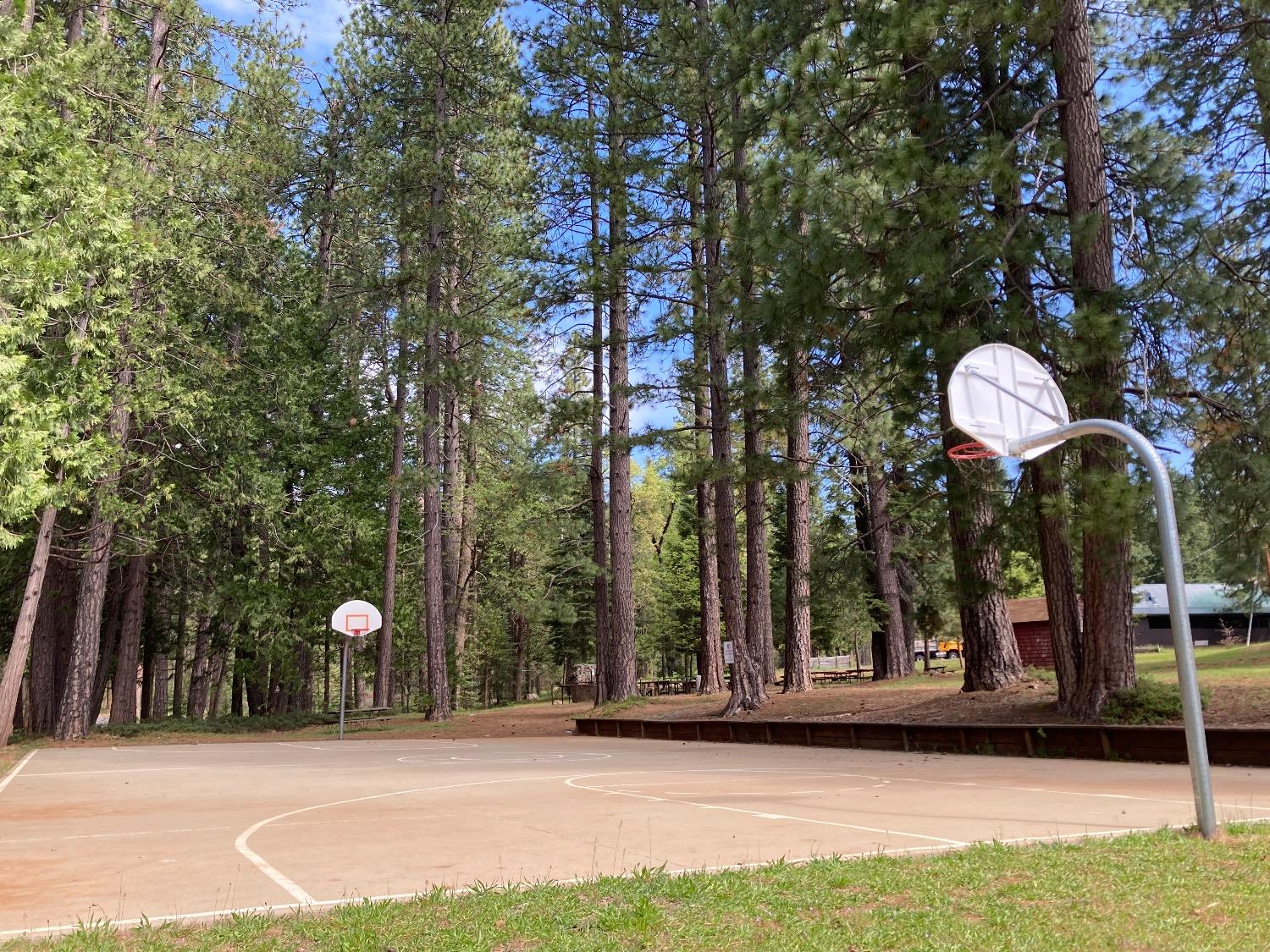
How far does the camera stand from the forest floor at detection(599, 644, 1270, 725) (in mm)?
12406

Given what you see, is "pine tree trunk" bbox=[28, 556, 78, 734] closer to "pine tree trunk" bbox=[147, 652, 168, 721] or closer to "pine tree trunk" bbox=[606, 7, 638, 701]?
"pine tree trunk" bbox=[147, 652, 168, 721]

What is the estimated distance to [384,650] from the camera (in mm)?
29328

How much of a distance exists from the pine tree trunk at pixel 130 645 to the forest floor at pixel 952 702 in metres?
12.5

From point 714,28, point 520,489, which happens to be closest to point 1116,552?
point 714,28

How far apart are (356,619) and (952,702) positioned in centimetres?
1443

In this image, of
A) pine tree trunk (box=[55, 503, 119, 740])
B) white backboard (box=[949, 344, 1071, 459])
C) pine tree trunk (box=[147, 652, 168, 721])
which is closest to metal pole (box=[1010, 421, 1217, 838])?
white backboard (box=[949, 344, 1071, 459])

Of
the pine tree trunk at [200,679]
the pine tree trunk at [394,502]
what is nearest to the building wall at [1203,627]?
the pine tree trunk at [394,502]

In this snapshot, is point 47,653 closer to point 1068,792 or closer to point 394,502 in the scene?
point 394,502

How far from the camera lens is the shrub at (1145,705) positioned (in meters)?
11.5

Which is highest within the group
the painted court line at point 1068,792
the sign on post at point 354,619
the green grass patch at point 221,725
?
the sign on post at point 354,619

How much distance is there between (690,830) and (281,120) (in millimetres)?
19248

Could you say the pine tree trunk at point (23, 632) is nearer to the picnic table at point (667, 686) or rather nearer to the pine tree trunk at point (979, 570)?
the pine tree trunk at point (979, 570)

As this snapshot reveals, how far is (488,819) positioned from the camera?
7359mm

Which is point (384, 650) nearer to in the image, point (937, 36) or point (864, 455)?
point (864, 455)
